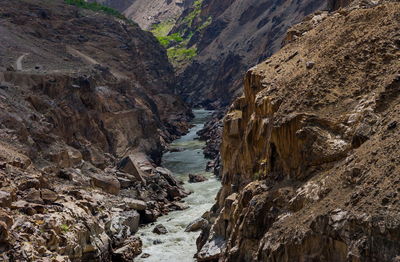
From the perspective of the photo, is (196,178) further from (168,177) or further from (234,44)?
(234,44)

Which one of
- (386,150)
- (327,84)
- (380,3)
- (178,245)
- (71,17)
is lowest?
(178,245)

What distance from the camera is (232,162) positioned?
3428 cm

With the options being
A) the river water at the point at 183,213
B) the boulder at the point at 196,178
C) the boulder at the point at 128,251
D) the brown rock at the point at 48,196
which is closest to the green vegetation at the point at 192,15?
the river water at the point at 183,213

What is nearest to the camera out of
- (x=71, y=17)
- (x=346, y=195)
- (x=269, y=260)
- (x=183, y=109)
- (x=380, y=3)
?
(x=346, y=195)

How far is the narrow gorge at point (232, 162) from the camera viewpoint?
2062cm

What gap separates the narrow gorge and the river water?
0.62ft

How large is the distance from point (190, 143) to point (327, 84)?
175 ft

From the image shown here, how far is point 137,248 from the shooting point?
35000 mm

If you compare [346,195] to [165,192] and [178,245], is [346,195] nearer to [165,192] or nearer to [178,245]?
[178,245]

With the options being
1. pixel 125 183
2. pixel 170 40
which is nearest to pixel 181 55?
pixel 170 40

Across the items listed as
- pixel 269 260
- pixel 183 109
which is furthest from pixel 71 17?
pixel 269 260

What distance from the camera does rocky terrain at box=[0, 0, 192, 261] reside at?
30536mm

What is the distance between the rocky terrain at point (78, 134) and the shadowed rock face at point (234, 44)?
18.3 metres

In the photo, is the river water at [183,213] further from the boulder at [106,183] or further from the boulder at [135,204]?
the boulder at [106,183]
